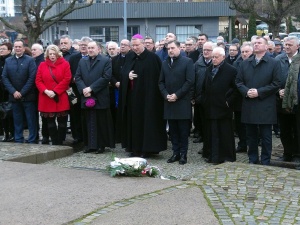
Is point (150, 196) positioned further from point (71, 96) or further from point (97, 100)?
point (71, 96)

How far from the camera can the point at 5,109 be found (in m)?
11.6

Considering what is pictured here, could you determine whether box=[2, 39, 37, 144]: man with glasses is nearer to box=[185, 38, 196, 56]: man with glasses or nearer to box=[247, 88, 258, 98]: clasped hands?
box=[185, 38, 196, 56]: man with glasses

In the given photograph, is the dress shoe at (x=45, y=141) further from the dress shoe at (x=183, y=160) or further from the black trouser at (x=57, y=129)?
the dress shoe at (x=183, y=160)

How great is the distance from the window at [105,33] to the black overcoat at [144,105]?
37261 millimetres

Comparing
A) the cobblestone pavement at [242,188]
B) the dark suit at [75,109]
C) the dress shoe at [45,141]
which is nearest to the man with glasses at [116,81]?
the dark suit at [75,109]

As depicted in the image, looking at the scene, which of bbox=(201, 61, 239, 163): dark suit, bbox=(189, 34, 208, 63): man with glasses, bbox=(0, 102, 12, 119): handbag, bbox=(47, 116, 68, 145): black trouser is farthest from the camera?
bbox=(189, 34, 208, 63): man with glasses

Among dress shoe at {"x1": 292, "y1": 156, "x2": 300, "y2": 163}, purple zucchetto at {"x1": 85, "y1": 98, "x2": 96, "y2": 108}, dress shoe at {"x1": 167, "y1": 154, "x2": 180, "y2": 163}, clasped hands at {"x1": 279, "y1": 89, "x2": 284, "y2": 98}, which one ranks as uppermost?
clasped hands at {"x1": 279, "y1": 89, "x2": 284, "y2": 98}

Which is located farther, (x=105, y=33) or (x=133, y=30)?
(x=133, y=30)

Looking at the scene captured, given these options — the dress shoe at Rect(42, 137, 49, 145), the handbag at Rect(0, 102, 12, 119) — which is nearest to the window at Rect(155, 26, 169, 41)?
the handbag at Rect(0, 102, 12, 119)

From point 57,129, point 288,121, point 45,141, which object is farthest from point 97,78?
point 288,121

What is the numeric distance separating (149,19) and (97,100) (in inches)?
1460

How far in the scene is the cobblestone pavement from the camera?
6.34 metres

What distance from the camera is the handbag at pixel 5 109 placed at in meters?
11.5

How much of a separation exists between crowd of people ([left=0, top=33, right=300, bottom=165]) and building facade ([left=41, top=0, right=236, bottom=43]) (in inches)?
1359
